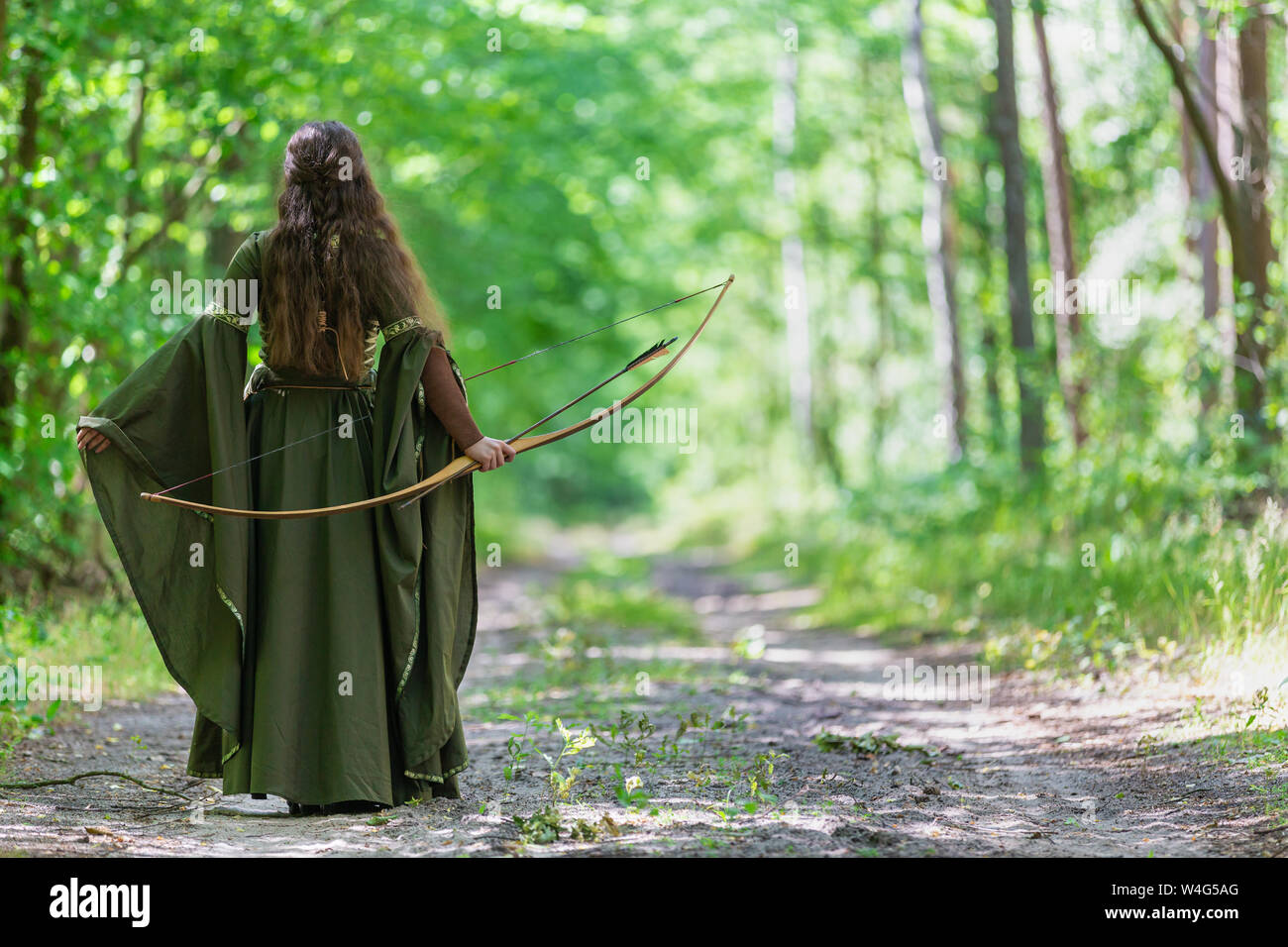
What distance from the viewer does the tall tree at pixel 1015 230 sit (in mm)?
11938

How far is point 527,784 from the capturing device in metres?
4.80

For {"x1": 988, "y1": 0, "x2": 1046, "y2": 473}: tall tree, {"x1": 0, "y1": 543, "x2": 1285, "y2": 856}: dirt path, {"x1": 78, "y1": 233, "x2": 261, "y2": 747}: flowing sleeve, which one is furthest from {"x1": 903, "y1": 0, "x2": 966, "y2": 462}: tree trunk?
{"x1": 78, "y1": 233, "x2": 261, "y2": 747}: flowing sleeve

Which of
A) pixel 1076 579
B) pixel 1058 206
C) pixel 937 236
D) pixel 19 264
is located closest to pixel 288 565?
pixel 19 264

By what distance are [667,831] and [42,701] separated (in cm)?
393

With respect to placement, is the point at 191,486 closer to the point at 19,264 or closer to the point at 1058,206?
the point at 19,264

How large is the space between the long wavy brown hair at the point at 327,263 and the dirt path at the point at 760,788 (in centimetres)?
172

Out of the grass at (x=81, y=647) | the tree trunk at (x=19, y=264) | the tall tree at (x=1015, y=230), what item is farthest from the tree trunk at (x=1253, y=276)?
the tree trunk at (x=19, y=264)

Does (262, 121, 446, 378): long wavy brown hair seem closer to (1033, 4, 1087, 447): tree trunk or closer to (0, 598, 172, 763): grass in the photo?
(0, 598, 172, 763): grass

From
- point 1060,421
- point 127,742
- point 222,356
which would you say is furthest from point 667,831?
point 1060,421

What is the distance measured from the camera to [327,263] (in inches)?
172

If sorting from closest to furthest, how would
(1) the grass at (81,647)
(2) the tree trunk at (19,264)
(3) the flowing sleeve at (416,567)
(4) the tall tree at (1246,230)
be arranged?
(3) the flowing sleeve at (416,567)
(1) the grass at (81,647)
(2) the tree trunk at (19,264)
(4) the tall tree at (1246,230)

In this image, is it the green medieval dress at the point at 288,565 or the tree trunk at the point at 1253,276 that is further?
the tree trunk at the point at 1253,276

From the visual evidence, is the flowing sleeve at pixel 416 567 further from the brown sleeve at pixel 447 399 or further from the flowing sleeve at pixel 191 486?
the flowing sleeve at pixel 191 486
